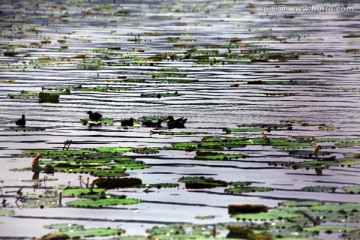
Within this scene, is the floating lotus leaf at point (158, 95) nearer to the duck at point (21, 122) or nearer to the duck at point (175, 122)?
the duck at point (175, 122)

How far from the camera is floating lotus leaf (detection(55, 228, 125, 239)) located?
1173cm

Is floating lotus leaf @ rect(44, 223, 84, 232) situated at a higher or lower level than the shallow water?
lower

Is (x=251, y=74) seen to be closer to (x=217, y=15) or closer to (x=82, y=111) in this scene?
(x=82, y=111)

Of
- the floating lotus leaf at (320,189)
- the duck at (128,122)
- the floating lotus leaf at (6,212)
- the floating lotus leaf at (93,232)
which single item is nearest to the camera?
the floating lotus leaf at (93,232)

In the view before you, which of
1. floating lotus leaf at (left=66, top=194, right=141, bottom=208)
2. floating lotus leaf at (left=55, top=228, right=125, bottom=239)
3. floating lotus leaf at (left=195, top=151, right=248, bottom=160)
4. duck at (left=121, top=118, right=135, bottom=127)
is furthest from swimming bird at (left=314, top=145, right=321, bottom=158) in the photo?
floating lotus leaf at (left=55, top=228, right=125, bottom=239)

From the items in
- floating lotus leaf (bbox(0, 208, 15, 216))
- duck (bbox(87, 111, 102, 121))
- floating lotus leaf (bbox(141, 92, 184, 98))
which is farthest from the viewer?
floating lotus leaf (bbox(141, 92, 184, 98))

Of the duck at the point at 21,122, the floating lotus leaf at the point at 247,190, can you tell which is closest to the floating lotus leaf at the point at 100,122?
the duck at the point at 21,122

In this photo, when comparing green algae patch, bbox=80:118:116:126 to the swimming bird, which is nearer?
the swimming bird

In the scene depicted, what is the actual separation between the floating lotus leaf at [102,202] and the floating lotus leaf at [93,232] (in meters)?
1.36

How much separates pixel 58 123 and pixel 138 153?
4.86 meters

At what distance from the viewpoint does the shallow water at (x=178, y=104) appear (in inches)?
544

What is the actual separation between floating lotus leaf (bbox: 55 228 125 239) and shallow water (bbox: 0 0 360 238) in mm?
177

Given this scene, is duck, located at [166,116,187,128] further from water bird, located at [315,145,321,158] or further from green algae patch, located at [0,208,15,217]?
green algae patch, located at [0,208,15,217]

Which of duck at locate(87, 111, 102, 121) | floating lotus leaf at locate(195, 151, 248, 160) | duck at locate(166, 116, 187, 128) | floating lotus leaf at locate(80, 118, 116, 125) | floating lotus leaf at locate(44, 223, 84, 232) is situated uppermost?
duck at locate(87, 111, 102, 121)
